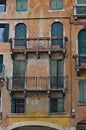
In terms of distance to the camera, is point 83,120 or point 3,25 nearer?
point 83,120

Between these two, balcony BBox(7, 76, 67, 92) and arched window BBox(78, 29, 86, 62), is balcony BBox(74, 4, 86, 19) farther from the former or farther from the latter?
balcony BBox(7, 76, 67, 92)

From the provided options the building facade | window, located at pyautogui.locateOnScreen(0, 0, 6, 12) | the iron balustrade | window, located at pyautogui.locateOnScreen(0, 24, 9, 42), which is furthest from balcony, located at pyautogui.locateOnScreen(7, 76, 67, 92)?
window, located at pyautogui.locateOnScreen(0, 0, 6, 12)

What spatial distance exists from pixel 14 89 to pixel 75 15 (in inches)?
336

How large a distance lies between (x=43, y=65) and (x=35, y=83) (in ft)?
5.90

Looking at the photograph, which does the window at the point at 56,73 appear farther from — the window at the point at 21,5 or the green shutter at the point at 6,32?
the window at the point at 21,5

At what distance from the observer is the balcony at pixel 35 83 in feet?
122

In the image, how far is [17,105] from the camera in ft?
124

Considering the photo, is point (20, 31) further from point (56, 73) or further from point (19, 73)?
point (56, 73)

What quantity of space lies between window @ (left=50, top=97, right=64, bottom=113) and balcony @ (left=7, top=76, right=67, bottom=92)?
1.02 m

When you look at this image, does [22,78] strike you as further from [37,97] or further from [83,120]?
[83,120]

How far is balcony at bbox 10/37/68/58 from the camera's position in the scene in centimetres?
3788

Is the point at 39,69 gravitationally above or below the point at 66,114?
above

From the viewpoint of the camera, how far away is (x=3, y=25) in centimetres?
3984

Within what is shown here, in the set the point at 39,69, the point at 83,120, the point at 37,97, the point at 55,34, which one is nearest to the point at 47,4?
the point at 55,34
